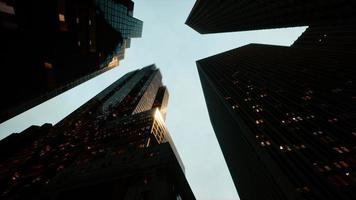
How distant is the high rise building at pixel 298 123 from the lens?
42.2 meters

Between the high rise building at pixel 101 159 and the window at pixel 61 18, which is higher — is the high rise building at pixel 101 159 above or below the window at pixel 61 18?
below

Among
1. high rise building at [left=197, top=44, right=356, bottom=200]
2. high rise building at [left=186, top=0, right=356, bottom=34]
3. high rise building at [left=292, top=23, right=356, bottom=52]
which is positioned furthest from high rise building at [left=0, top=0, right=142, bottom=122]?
high rise building at [left=292, top=23, right=356, bottom=52]

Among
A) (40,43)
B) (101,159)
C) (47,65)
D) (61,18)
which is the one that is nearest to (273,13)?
(61,18)

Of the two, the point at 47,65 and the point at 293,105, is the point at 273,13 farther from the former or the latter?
the point at 47,65

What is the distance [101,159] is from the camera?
42.9 metres

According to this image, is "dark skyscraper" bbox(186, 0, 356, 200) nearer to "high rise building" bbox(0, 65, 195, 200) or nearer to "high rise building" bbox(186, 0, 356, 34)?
"high rise building" bbox(186, 0, 356, 34)

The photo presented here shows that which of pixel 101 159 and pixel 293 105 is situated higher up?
pixel 293 105

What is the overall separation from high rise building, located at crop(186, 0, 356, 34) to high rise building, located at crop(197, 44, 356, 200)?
2299cm

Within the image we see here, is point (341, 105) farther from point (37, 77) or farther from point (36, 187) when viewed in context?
point (36, 187)

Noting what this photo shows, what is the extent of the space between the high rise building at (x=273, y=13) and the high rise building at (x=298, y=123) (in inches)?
905

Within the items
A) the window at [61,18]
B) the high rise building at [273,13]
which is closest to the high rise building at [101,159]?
the window at [61,18]

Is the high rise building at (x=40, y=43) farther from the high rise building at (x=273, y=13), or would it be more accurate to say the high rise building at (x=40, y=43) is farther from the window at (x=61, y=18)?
the high rise building at (x=273, y=13)

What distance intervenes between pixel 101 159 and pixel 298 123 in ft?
153

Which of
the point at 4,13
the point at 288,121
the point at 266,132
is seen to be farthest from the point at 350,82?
the point at 4,13
